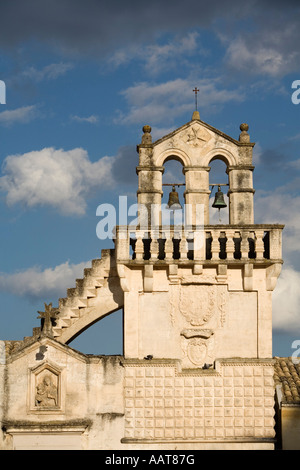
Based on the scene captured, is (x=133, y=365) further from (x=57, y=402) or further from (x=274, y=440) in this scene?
(x=274, y=440)

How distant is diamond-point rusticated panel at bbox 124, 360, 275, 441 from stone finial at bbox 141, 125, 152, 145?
6054 mm

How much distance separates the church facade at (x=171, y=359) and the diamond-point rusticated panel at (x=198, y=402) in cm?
3

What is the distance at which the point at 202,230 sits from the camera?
28.2 meters

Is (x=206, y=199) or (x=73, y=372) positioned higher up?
(x=206, y=199)

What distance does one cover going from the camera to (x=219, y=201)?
95.6ft

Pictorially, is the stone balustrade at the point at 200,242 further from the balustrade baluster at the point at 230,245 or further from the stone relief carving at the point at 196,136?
the stone relief carving at the point at 196,136

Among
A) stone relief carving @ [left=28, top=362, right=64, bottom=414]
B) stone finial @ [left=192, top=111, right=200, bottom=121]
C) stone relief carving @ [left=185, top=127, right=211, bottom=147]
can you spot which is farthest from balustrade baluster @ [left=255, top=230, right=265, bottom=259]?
stone relief carving @ [left=28, top=362, right=64, bottom=414]

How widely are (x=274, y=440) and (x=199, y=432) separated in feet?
6.46

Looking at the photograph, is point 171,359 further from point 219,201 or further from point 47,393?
point 219,201

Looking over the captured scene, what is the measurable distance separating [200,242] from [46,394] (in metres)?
5.72

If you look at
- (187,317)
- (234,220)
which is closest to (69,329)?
(187,317)

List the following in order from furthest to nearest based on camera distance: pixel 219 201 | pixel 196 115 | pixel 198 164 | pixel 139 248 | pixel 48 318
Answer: pixel 196 115
pixel 219 201
pixel 198 164
pixel 48 318
pixel 139 248

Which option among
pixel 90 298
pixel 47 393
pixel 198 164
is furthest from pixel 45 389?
pixel 198 164

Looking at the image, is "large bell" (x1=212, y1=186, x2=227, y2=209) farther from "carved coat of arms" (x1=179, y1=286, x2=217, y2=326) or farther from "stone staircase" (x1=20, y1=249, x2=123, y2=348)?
"stone staircase" (x1=20, y1=249, x2=123, y2=348)
